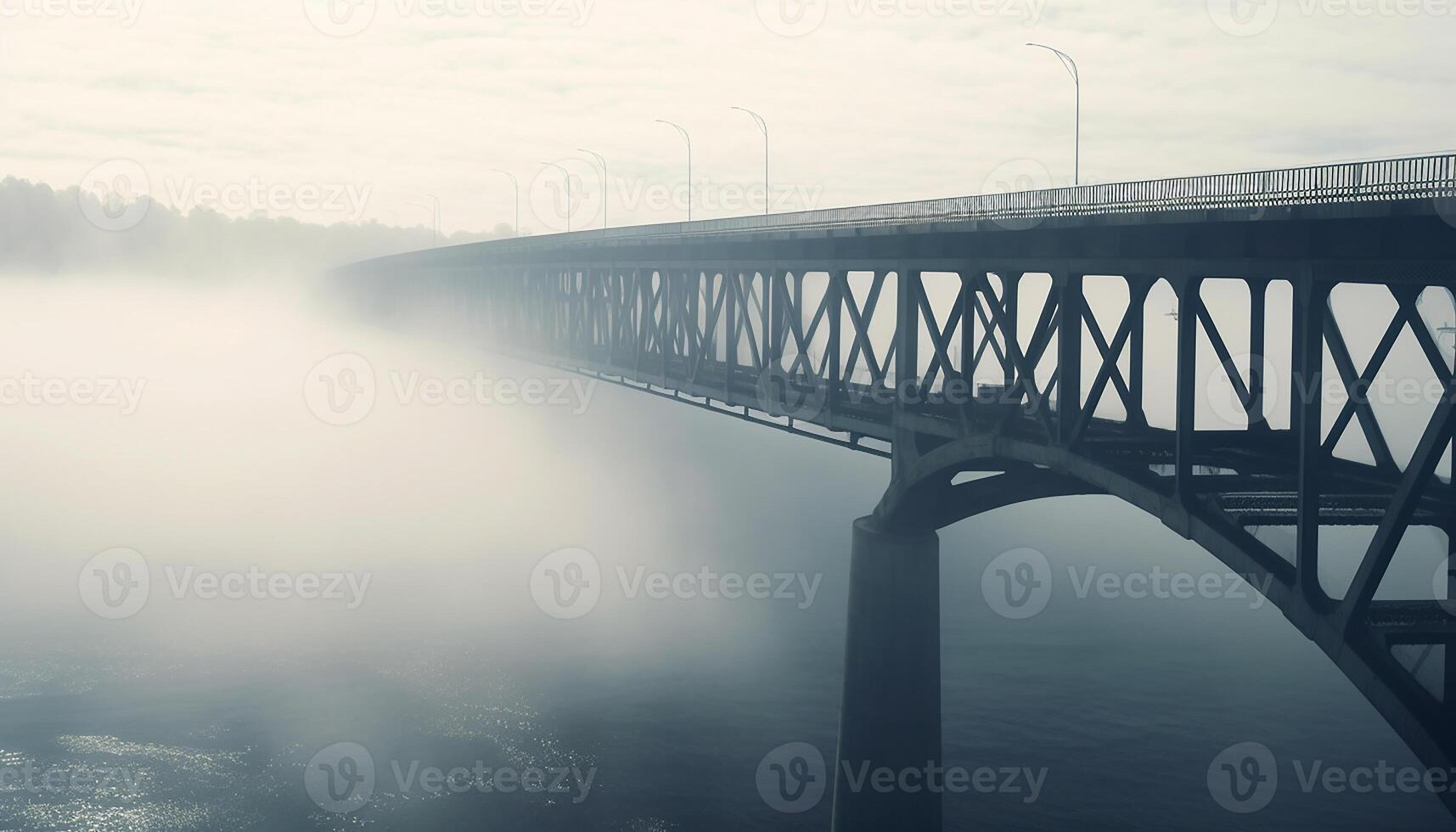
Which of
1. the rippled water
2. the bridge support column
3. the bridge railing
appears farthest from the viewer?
the rippled water

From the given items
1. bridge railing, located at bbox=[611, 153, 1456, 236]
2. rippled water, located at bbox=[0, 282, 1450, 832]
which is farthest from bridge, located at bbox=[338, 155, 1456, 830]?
rippled water, located at bbox=[0, 282, 1450, 832]

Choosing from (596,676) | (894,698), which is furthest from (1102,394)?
(596,676)

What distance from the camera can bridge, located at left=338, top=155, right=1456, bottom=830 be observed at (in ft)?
63.1

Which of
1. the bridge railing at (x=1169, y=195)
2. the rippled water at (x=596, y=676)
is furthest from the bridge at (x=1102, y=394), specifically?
the rippled water at (x=596, y=676)

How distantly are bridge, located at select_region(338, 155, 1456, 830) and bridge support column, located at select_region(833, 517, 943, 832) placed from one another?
7 cm

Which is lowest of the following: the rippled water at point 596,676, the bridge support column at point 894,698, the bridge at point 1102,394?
the rippled water at point 596,676

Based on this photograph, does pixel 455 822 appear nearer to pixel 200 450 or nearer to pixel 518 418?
pixel 200 450

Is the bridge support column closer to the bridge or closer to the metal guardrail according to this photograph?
the bridge

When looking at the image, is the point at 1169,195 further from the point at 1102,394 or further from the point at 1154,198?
the point at 1102,394

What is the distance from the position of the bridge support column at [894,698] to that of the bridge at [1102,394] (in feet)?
0.23

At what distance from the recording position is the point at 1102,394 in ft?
121

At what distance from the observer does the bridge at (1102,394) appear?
19.2m

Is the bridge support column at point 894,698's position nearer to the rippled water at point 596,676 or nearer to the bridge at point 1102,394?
the bridge at point 1102,394

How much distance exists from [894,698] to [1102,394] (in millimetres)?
10751
